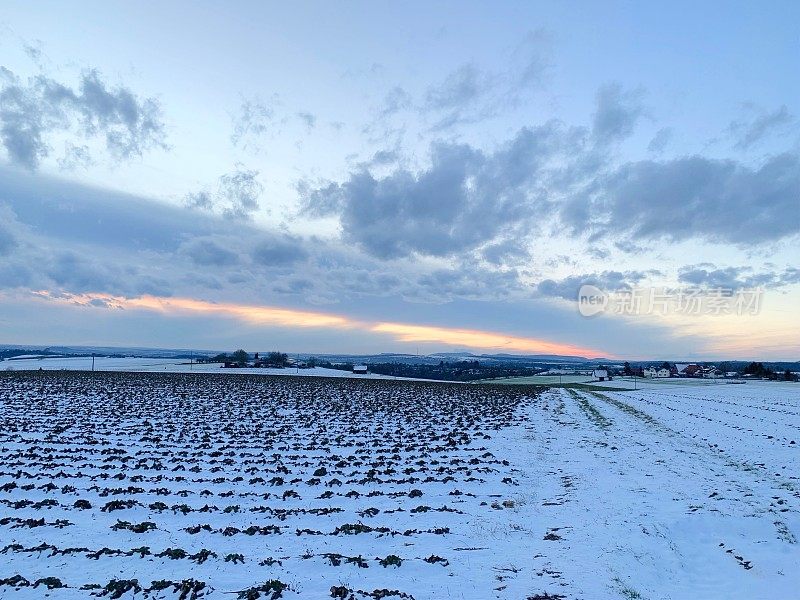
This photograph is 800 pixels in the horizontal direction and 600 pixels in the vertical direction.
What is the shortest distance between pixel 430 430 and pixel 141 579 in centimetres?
1921

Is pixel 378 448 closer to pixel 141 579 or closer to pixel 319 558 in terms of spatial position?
pixel 319 558

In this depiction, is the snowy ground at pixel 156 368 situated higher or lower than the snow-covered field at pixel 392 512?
lower

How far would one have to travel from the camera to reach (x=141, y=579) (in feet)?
26.7

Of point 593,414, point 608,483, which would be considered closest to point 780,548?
point 608,483

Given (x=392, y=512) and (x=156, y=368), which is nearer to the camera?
(x=392, y=512)

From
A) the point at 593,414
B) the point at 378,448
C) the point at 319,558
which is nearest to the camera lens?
the point at 319,558

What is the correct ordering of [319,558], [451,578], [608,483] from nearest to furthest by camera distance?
[451,578], [319,558], [608,483]

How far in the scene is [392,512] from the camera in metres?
12.2

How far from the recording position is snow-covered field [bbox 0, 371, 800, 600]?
27.3ft

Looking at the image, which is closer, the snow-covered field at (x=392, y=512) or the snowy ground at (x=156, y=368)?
the snow-covered field at (x=392, y=512)

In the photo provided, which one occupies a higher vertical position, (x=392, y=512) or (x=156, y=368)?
(x=392, y=512)

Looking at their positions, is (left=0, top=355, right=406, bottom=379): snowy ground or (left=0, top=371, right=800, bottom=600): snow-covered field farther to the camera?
(left=0, top=355, right=406, bottom=379): snowy ground

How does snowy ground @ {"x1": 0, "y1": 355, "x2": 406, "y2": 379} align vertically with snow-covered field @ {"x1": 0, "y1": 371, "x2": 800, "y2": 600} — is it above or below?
below

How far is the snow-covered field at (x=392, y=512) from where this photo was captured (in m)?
8.31
